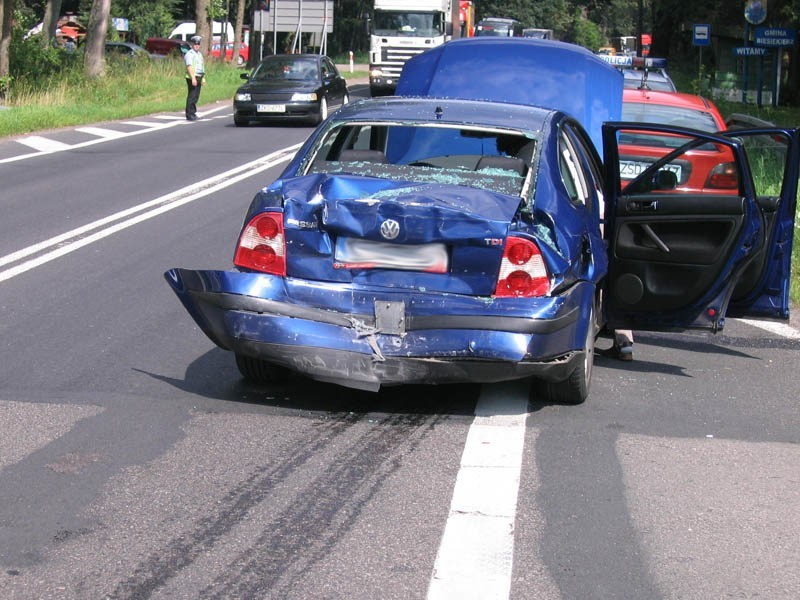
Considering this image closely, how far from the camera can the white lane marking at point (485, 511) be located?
4172 millimetres

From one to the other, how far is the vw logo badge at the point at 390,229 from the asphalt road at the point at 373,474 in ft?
2.97

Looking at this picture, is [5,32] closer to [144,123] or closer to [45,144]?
[144,123]

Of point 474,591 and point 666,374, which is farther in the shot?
point 666,374

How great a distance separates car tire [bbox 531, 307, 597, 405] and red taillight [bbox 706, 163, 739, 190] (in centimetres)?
409

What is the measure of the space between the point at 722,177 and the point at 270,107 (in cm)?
1746

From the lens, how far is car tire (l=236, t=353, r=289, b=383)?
672cm

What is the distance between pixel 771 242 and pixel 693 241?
0.51 meters

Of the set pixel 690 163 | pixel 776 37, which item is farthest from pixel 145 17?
pixel 690 163

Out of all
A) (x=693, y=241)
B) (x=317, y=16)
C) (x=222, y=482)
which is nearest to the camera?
(x=222, y=482)

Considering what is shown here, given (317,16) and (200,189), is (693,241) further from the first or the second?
(317,16)

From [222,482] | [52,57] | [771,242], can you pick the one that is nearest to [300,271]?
[222,482]

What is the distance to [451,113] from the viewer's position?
713 cm

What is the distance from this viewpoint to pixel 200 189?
15.6m

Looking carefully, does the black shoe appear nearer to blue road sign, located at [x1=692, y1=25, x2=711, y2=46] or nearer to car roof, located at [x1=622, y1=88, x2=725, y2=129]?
car roof, located at [x1=622, y1=88, x2=725, y2=129]
